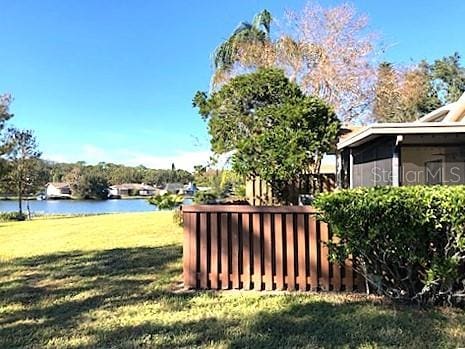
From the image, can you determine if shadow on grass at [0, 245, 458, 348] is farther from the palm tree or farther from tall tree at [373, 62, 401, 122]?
tall tree at [373, 62, 401, 122]

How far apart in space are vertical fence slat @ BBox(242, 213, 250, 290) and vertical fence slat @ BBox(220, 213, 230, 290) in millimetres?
188

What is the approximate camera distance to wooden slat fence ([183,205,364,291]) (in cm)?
488

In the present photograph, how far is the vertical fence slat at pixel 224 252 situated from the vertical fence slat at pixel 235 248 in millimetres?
70

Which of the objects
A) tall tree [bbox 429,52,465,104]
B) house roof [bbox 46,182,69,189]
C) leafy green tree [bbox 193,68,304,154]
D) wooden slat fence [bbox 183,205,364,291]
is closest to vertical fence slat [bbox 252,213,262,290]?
wooden slat fence [bbox 183,205,364,291]

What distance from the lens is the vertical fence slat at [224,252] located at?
5074mm

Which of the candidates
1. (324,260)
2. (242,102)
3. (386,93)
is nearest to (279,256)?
(324,260)

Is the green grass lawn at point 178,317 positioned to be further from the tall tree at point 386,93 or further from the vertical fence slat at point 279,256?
the tall tree at point 386,93

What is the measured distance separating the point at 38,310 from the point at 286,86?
301 inches

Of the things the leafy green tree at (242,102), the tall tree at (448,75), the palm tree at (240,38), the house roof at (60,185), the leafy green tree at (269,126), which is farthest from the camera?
the house roof at (60,185)

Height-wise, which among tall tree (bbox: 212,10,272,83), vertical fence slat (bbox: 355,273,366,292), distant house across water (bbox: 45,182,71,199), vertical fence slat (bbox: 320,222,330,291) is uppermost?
tall tree (bbox: 212,10,272,83)

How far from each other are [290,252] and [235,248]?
0.63 meters

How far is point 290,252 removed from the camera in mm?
4934

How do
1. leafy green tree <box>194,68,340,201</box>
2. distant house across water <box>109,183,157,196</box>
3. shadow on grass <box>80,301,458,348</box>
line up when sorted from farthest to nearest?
distant house across water <box>109,183,157,196</box>, leafy green tree <box>194,68,340,201</box>, shadow on grass <box>80,301,458,348</box>

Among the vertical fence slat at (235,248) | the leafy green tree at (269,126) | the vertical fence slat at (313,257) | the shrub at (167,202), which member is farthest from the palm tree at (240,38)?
the vertical fence slat at (313,257)
